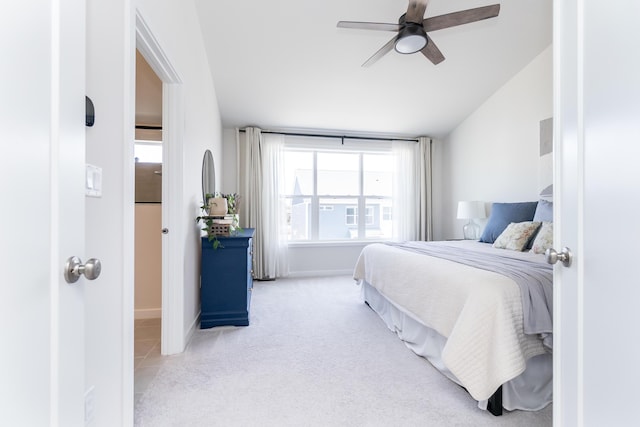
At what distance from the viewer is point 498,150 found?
391cm

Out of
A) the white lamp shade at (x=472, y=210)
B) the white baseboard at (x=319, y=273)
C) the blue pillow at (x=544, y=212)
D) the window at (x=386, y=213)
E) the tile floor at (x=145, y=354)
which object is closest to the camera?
the tile floor at (x=145, y=354)

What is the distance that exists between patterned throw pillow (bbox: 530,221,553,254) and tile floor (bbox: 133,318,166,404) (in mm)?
3049

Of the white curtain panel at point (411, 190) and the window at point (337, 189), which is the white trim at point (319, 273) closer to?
the window at point (337, 189)

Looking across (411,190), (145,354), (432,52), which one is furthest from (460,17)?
(145,354)

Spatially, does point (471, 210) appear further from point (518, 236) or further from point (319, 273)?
point (319, 273)

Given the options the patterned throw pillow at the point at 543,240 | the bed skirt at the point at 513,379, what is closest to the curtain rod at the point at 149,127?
the bed skirt at the point at 513,379

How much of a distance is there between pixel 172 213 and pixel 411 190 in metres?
3.84

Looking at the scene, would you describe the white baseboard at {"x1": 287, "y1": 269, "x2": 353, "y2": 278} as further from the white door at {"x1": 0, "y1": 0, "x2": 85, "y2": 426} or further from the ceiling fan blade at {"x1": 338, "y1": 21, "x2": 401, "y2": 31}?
the white door at {"x1": 0, "y1": 0, "x2": 85, "y2": 426}

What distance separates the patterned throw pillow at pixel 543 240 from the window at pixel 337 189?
259cm

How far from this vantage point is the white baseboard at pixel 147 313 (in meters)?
2.70

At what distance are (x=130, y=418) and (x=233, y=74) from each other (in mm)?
3257

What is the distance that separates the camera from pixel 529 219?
3066mm

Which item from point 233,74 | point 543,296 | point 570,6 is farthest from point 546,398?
point 233,74

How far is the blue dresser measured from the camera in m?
2.48
